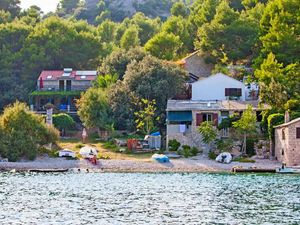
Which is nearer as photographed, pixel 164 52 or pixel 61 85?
pixel 164 52

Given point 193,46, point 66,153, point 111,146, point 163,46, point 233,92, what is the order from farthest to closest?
point 193,46 → point 163,46 → point 233,92 → point 111,146 → point 66,153

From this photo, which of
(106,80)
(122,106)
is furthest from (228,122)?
(106,80)

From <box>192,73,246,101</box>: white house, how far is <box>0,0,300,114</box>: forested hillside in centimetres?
205

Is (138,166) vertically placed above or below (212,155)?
below

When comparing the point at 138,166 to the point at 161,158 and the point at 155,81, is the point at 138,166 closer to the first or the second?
the point at 161,158

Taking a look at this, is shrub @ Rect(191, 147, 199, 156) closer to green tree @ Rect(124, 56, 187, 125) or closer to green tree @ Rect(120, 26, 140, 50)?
green tree @ Rect(124, 56, 187, 125)

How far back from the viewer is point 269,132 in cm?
6906

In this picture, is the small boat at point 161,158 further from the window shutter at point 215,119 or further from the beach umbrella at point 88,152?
the window shutter at point 215,119

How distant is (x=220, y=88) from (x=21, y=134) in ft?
71.4

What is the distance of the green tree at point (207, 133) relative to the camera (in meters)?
69.8

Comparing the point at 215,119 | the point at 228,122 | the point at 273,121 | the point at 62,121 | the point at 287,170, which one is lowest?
the point at 287,170

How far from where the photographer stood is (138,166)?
6562 centimetres

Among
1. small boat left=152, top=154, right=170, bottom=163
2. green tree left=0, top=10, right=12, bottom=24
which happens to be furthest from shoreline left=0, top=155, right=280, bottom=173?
green tree left=0, top=10, right=12, bottom=24

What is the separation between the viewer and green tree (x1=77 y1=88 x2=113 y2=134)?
78.4 meters
